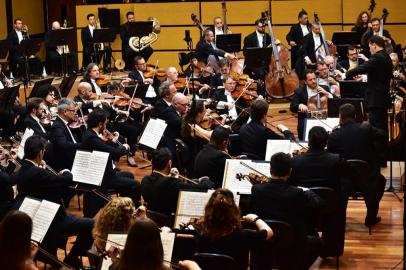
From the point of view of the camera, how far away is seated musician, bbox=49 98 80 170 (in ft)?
30.9

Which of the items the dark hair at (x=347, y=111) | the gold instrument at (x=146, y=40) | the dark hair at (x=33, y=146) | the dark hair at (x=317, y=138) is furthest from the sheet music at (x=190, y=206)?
the gold instrument at (x=146, y=40)

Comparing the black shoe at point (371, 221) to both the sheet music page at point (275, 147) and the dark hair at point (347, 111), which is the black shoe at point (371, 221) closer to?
the dark hair at point (347, 111)

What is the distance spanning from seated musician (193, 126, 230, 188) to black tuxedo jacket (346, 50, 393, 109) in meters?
2.99

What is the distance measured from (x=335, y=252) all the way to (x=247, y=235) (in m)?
1.99

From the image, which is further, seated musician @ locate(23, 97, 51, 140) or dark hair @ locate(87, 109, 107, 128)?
seated musician @ locate(23, 97, 51, 140)

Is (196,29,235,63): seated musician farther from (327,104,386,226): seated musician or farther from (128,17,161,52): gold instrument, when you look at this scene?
(327,104,386,226): seated musician

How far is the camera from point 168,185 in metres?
7.23

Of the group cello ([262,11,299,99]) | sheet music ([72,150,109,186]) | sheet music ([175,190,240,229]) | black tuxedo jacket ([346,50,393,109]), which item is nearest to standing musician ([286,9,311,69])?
cello ([262,11,299,99])

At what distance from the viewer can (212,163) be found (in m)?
8.04

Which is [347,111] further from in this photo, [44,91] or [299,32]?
[299,32]

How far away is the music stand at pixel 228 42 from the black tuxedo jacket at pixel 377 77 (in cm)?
510

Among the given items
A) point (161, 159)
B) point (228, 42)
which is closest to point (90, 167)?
point (161, 159)

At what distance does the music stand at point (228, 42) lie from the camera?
50.3ft

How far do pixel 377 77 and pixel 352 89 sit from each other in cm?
77
